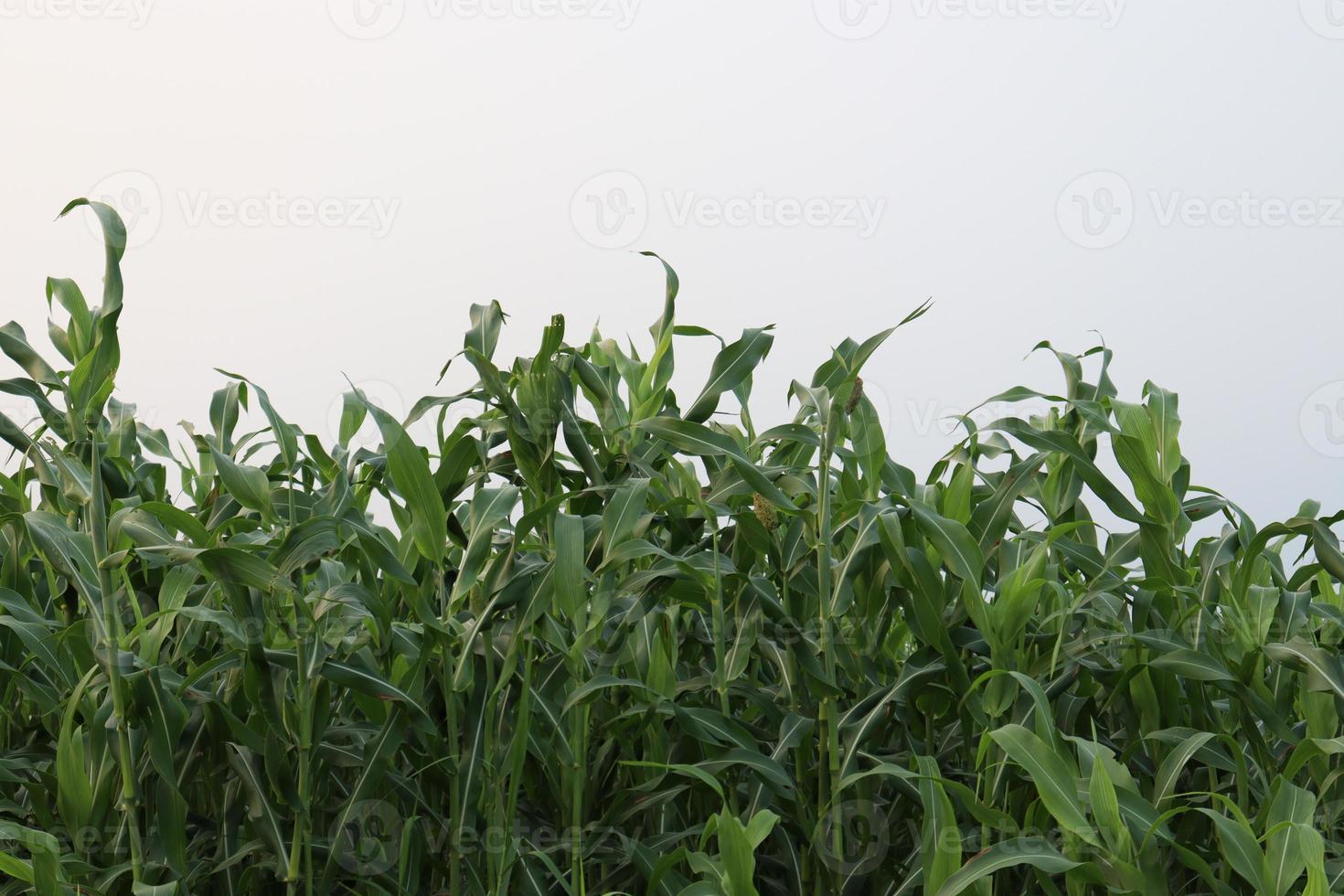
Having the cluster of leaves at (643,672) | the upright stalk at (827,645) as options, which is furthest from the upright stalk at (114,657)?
the upright stalk at (827,645)

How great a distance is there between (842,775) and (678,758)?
0.73ft

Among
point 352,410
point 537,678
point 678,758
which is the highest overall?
point 352,410

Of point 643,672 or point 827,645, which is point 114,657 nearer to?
point 643,672

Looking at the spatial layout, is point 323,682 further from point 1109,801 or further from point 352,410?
point 1109,801

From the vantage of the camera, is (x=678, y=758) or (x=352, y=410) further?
(x=352, y=410)

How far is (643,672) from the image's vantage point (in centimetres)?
109

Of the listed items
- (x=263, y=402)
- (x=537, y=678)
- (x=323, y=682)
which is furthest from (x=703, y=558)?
(x=263, y=402)

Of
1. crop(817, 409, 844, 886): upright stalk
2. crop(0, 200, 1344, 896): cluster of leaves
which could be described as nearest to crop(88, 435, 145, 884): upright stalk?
crop(0, 200, 1344, 896): cluster of leaves

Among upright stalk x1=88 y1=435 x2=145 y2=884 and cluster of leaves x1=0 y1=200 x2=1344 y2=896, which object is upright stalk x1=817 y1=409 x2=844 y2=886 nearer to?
cluster of leaves x1=0 y1=200 x2=1344 y2=896

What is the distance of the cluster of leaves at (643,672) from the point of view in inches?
37.8

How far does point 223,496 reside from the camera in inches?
51.6

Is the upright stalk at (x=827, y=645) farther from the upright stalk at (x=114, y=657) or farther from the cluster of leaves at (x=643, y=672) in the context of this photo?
the upright stalk at (x=114, y=657)

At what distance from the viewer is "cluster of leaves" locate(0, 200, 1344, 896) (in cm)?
96

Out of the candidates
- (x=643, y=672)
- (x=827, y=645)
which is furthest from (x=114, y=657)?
(x=827, y=645)
